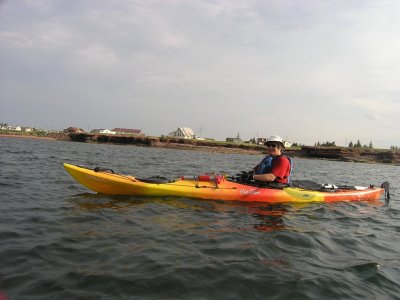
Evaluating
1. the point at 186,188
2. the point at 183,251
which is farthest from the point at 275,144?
the point at 183,251

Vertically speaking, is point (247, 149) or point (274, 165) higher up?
point (274, 165)

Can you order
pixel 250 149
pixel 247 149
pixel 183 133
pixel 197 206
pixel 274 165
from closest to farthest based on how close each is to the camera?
pixel 197 206
pixel 274 165
pixel 250 149
pixel 247 149
pixel 183 133

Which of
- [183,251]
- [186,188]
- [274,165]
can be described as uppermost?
[274,165]

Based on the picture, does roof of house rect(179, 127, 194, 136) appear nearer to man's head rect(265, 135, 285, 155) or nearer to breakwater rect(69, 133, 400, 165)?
breakwater rect(69, 133, 400, 165)

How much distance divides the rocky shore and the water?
2185 inches

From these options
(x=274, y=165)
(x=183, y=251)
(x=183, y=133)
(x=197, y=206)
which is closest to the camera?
(x=183, y=251)

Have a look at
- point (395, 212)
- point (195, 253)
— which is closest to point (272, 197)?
point (395, 212)

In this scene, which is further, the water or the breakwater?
the breakwater

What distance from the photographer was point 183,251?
5.07 m

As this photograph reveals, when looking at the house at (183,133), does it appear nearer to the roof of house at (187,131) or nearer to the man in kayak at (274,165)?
the roof of house at (187,131)

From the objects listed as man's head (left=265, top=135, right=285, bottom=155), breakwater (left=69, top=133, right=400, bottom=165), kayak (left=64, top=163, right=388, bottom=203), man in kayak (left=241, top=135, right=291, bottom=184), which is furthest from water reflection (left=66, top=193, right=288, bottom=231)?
breakwater (left=69, top=133, right=400, bottom=165)

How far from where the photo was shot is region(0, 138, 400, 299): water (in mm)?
3895

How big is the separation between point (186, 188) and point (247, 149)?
58509 millimetres

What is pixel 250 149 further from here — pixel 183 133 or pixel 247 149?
pixel 183 133
